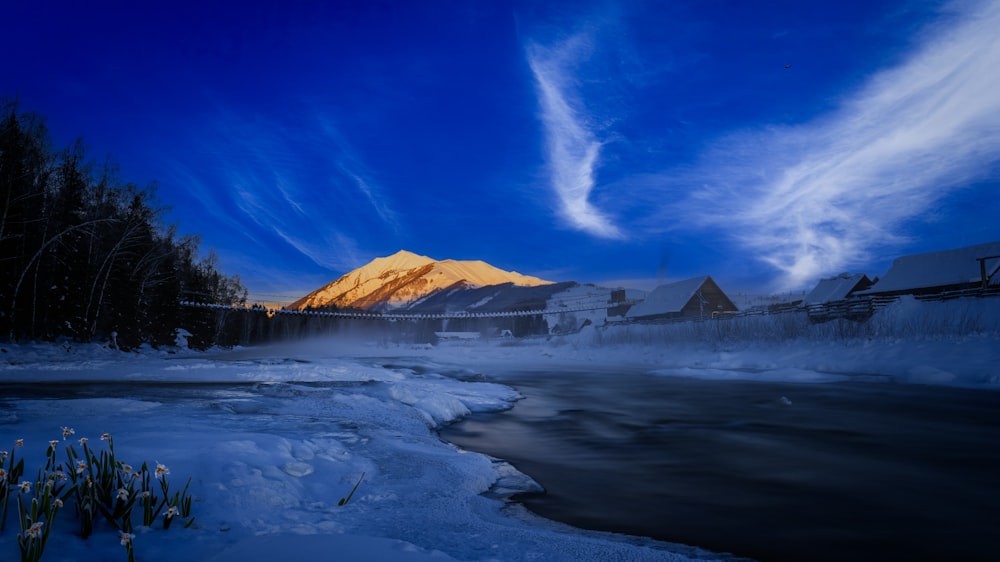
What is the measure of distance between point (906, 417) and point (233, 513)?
13411mm

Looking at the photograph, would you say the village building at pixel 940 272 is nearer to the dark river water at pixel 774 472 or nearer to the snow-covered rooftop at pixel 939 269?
the snow-covered rooftop at pixel 939 269

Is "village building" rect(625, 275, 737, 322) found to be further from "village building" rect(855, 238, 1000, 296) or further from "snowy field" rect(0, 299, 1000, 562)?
"snowy field" rect(0, 299, 1000, 562)

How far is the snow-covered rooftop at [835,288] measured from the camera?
50.3m

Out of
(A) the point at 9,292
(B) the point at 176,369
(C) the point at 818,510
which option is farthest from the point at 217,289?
(C) the point at 818,510

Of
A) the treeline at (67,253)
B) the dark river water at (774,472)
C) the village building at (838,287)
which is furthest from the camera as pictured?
the village building at (838,287)

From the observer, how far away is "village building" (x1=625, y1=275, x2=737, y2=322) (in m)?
57.9

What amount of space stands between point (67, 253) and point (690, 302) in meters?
55.4

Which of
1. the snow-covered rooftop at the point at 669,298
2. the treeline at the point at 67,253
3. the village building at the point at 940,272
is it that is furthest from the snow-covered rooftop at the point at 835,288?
the treeline at the point at 67,253

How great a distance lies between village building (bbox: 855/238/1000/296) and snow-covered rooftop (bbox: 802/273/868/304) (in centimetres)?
803

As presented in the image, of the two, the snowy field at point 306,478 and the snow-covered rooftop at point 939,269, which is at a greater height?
the snow-covered rooftop at point 939,269

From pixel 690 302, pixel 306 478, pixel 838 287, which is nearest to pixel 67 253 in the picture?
pixel 306 478

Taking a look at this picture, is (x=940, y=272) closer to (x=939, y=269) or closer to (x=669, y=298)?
(x=939, y=269)

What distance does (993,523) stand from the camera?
4.45 metres

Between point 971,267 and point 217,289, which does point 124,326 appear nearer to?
point 217,289
